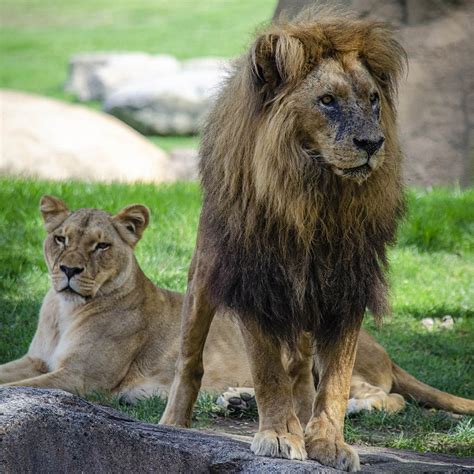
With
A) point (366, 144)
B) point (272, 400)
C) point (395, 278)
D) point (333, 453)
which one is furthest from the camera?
point (395, 278)

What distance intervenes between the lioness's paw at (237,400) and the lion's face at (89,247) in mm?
942

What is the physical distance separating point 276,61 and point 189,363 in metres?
1.68

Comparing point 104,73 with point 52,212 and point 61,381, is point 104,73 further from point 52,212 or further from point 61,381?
point 61,381

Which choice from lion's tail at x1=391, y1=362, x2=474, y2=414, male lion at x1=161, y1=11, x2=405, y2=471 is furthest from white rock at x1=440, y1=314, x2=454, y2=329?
male lion at x1=161, y1=11, x2=405, y2=471

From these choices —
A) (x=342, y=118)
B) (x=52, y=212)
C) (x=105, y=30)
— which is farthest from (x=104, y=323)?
(x=105, y=30)

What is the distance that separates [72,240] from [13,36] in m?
25.0

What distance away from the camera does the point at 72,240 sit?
6.46 m

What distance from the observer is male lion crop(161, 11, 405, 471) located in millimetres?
4512

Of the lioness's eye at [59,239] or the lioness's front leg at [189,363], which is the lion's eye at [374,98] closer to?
the lioness's front leg at [189,363]

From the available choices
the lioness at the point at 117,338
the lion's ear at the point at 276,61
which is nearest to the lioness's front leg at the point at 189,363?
the lioness at the point at 117,338

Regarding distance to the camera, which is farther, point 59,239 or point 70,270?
point 59,239

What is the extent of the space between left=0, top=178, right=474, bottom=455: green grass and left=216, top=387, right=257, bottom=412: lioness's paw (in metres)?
0.07

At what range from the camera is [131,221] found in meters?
6.75

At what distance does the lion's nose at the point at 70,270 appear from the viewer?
6.34 metres
